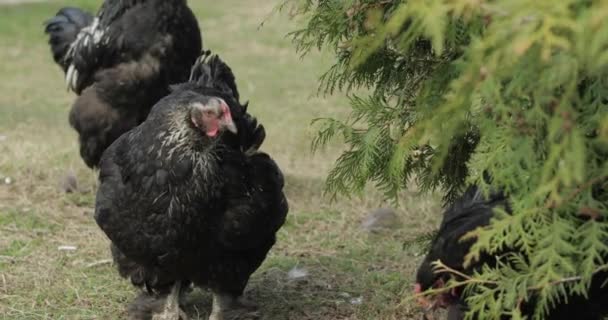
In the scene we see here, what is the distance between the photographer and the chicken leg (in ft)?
15.2

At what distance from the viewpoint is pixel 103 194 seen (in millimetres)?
4391

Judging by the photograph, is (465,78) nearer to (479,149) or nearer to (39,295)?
(479,149)

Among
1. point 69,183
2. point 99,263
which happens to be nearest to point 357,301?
point 99,263

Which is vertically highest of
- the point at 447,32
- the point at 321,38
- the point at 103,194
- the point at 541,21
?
the point at 541,21

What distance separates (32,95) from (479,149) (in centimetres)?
899

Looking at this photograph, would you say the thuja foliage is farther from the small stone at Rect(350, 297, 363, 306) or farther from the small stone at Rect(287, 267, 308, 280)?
the small stone at Rect(287, 267, 308, 280)

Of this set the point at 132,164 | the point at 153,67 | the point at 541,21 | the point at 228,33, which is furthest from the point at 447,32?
the point at 228,33

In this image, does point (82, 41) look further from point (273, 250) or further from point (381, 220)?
point (381, 220)

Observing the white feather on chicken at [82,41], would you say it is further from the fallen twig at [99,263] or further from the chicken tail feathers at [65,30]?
the fallen twig at [99,263]

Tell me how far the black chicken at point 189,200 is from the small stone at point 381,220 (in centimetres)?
179

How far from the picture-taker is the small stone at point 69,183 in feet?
22.4

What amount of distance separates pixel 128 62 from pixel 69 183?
1121 millimetres

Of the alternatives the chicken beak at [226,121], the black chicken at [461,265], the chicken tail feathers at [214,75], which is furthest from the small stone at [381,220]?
the chicken beak at [226,121]

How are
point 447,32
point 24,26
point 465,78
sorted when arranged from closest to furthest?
point 465,78 → point 447,32 → point 24,26
